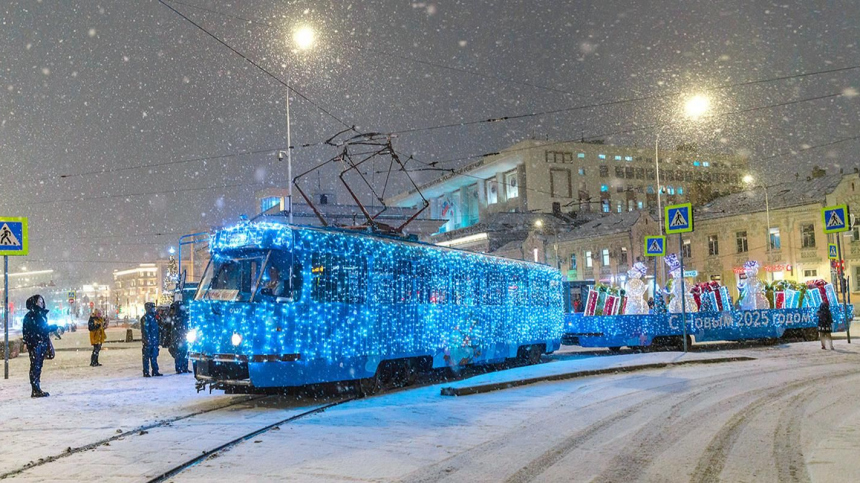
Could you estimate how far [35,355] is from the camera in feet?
44.1

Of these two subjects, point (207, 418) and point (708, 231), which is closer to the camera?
point (207, 418)

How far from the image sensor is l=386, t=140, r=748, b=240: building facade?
3529 inches

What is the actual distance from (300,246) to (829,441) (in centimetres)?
808

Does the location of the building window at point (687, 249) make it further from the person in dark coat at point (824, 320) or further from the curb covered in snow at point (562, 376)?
the curb covered in snow at point (562, 376)

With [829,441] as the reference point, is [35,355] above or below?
above

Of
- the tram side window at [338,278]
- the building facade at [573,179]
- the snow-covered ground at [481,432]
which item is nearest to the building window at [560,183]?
the building facade at [573,179]

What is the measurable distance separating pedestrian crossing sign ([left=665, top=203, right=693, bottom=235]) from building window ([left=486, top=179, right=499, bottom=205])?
7760 cm

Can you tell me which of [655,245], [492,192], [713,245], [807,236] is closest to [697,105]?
[655,245]

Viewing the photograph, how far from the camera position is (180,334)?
18844 mm

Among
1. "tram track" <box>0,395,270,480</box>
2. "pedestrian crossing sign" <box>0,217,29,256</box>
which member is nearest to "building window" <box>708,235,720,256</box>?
"tram track" <box>0,395,270,480</box>

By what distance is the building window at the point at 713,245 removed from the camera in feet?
179

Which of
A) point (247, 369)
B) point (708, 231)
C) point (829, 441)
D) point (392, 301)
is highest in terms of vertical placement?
point (708, 231)

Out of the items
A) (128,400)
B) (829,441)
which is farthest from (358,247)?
(829,441)

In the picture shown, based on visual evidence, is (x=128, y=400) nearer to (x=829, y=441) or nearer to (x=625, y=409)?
(x=625, y=409)
